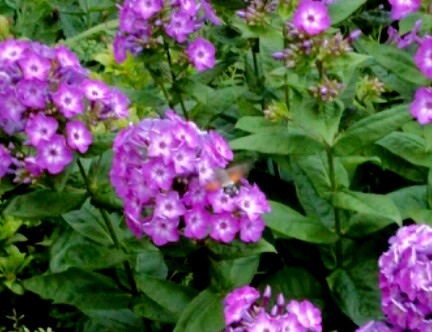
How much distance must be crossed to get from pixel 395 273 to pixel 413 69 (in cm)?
109

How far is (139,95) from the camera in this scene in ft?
12.3

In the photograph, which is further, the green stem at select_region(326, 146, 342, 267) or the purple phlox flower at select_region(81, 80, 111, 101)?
the green stem at select_region(326, 146, 342, 267)

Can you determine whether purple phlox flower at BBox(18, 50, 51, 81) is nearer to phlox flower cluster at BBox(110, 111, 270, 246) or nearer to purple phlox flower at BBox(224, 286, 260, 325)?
phlox flower cluster at BBox(110, 111, 270, 246)

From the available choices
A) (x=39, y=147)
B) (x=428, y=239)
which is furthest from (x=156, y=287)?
(x=428, y=239)

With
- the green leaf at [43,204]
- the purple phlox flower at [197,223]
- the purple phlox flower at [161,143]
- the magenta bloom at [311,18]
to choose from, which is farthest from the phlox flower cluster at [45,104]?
the magenta bloom at [311,18]

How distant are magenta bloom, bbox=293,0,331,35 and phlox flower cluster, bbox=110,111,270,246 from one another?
0.42m

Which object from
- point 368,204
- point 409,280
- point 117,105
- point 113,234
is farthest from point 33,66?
point 409,280

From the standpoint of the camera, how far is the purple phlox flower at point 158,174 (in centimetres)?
268

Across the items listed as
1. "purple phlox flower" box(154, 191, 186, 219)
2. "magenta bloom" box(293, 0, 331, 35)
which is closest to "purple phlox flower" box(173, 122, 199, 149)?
"purple phlox flower" box(154, 191, 186, 219)

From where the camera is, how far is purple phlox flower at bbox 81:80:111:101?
289 cm

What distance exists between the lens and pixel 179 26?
132 inches

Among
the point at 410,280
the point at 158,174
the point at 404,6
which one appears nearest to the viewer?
the point at 410,280

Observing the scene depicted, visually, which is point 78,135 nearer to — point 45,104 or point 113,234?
point 45,104

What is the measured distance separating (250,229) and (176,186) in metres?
0.23
